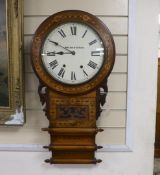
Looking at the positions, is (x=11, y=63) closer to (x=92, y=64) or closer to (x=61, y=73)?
(x=61, y=73)

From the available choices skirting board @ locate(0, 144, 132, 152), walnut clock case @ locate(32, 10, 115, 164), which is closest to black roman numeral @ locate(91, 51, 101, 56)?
walnut clock case @ locate(32, 10, 115, 164)

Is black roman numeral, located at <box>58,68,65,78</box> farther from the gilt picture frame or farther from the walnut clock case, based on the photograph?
the gilt picture frame

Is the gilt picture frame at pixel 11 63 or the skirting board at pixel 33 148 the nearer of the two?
the gilt picture frame at pixel 11 63

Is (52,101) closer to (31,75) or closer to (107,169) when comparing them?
(31,75)

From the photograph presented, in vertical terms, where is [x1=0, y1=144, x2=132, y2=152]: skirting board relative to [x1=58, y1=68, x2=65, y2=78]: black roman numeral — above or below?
below

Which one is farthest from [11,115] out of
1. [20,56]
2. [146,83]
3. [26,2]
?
[146,83]

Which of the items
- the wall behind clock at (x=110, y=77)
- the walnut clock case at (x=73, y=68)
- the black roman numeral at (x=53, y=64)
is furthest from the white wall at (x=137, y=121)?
the black roman numeral at (x=53, y=64)

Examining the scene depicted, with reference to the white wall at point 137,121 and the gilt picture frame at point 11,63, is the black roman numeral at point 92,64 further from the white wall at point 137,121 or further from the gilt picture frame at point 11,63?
the gilt picture frame at point 11,63

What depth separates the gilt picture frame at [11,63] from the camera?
1.29 metres

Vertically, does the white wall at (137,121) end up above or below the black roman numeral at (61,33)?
below

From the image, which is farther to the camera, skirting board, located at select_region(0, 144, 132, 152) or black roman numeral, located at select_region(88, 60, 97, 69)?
skirting board, located at select_region(0, 144, 132, 152)

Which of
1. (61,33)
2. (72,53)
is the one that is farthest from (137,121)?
(61,33)

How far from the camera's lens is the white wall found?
1.36 meters

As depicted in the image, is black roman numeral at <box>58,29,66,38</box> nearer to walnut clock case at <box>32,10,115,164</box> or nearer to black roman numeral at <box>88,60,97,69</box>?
walnut clock case at <box>32,10,115,164</box>
